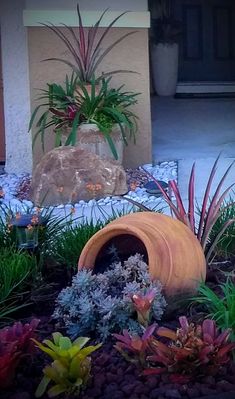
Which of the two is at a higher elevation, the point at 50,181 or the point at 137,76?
the point at 137,76

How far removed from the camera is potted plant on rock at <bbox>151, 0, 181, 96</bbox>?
13.8 metres

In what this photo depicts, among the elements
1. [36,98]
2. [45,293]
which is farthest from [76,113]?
[45,293]

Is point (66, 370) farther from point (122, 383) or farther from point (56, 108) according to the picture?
point (56, 108)

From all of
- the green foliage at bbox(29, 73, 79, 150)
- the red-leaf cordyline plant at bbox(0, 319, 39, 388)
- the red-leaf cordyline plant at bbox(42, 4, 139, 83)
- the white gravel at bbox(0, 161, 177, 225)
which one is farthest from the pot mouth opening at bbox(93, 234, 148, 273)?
the red-leaf cordyline plant at bbox(42, 4, 139, 83)

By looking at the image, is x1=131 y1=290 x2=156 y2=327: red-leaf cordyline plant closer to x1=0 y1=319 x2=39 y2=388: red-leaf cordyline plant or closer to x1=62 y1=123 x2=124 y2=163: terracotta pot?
x1=0 y1=319 x2=39 y2=388: red-leaf cordyline plant

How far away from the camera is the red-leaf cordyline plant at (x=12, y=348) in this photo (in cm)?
300

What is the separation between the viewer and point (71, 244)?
4598mm

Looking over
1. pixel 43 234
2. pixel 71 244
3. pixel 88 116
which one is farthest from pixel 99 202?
pixel 71 244

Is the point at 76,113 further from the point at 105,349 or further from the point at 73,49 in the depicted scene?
the point at 105,349

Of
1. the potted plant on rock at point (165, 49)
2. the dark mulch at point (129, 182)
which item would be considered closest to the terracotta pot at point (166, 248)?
the dark mulch at point (129, 182)

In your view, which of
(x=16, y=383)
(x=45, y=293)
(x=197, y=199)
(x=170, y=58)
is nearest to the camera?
(x=16, y=383)

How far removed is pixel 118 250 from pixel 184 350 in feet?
3.78

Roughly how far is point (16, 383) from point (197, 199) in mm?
3968

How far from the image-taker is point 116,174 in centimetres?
706
